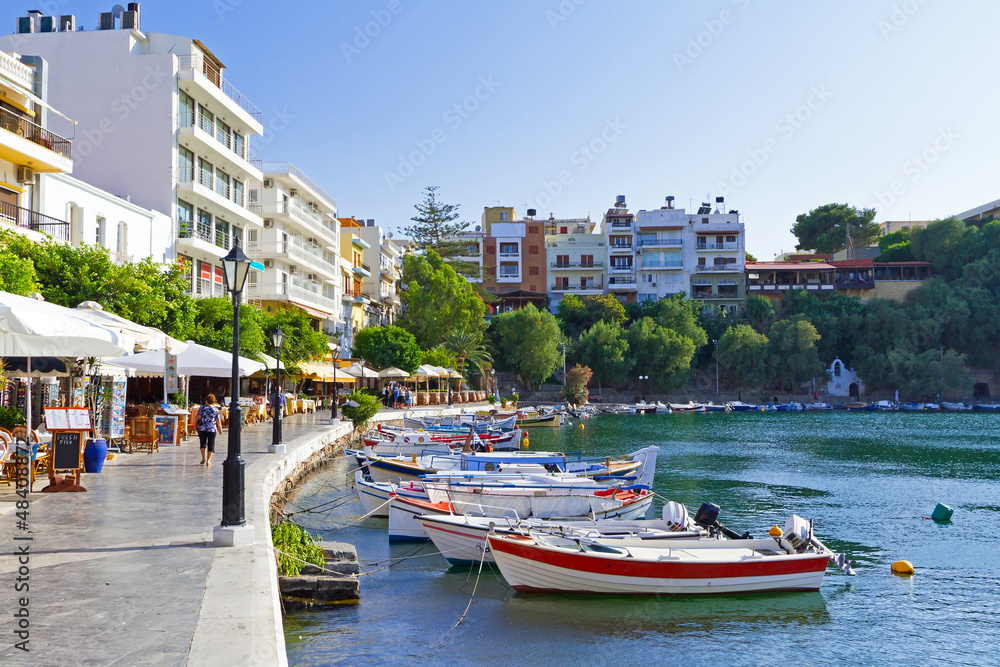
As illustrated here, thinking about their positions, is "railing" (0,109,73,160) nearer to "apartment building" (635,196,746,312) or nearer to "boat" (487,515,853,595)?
"boat" (487,515,853,595)

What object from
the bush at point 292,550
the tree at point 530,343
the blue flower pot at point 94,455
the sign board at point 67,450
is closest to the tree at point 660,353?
the tree at point 530,343

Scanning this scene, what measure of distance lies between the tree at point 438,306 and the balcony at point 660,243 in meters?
32.1

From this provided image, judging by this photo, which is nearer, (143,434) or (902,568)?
(902,568)

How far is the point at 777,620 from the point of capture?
12.1 meters

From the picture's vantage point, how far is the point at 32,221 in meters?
27.0

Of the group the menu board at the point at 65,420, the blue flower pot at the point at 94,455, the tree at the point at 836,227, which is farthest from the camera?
the tree at the point at 836,227

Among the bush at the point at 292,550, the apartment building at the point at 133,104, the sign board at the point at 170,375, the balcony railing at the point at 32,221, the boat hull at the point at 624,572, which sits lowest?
the boat hull at the point at 624,572

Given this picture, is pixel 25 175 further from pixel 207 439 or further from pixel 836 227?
pixel 836 227

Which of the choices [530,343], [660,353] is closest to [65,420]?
[530,343]

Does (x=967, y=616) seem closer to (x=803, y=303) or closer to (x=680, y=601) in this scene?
(x=680, y=601)

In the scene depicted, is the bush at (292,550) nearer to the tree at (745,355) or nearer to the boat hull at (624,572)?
the boat hull at (624,572)

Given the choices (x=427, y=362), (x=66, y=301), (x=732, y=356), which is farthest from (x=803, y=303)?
(x=66, y=301)

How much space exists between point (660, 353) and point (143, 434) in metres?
68.9

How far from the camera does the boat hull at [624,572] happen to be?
1219cm
